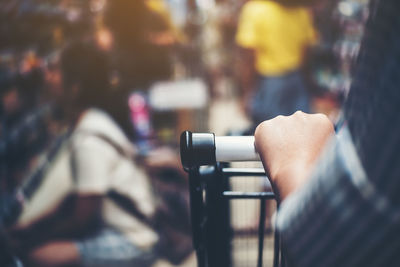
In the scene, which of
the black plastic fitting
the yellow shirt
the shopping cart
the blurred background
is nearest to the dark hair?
the blurred background

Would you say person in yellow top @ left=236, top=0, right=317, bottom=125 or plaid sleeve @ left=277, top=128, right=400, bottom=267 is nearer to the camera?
plaid sleeve @ left=277, top=128, right=400, bottom=267

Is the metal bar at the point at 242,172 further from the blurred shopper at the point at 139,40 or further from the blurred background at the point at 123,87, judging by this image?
the blurred shopper at the point at 139,40

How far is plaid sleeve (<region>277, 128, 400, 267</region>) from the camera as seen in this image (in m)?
0.45

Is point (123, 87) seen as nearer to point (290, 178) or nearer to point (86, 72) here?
point (86, 72)

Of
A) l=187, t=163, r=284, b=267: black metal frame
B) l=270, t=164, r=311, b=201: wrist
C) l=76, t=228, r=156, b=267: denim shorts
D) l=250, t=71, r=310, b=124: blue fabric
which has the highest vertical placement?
l=270, t=164, r=311, b=201: wrist

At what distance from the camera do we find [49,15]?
2.65m

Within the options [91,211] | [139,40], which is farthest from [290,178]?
[139,40]

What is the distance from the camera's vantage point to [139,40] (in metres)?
3.14

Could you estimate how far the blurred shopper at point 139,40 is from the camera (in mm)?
3055

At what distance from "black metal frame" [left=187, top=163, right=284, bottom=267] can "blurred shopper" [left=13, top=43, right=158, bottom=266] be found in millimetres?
877

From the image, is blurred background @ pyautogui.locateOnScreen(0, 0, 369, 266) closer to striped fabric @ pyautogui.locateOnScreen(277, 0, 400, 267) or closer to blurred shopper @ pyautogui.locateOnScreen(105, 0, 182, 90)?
blurred shopper @ pyautogui.locateOnScreen(105, 0, 182, 90)

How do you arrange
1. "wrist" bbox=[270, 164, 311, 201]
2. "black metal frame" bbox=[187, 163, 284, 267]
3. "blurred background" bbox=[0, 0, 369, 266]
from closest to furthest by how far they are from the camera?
"wrist" bbox=[270, 164, 311, 201] → "black metal frame" bbox=[187, 163, 284, 267] → "blurred background" bbox=[0, 0, 369, 266]

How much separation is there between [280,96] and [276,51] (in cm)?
27

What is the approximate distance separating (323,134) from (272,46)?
2014mm
